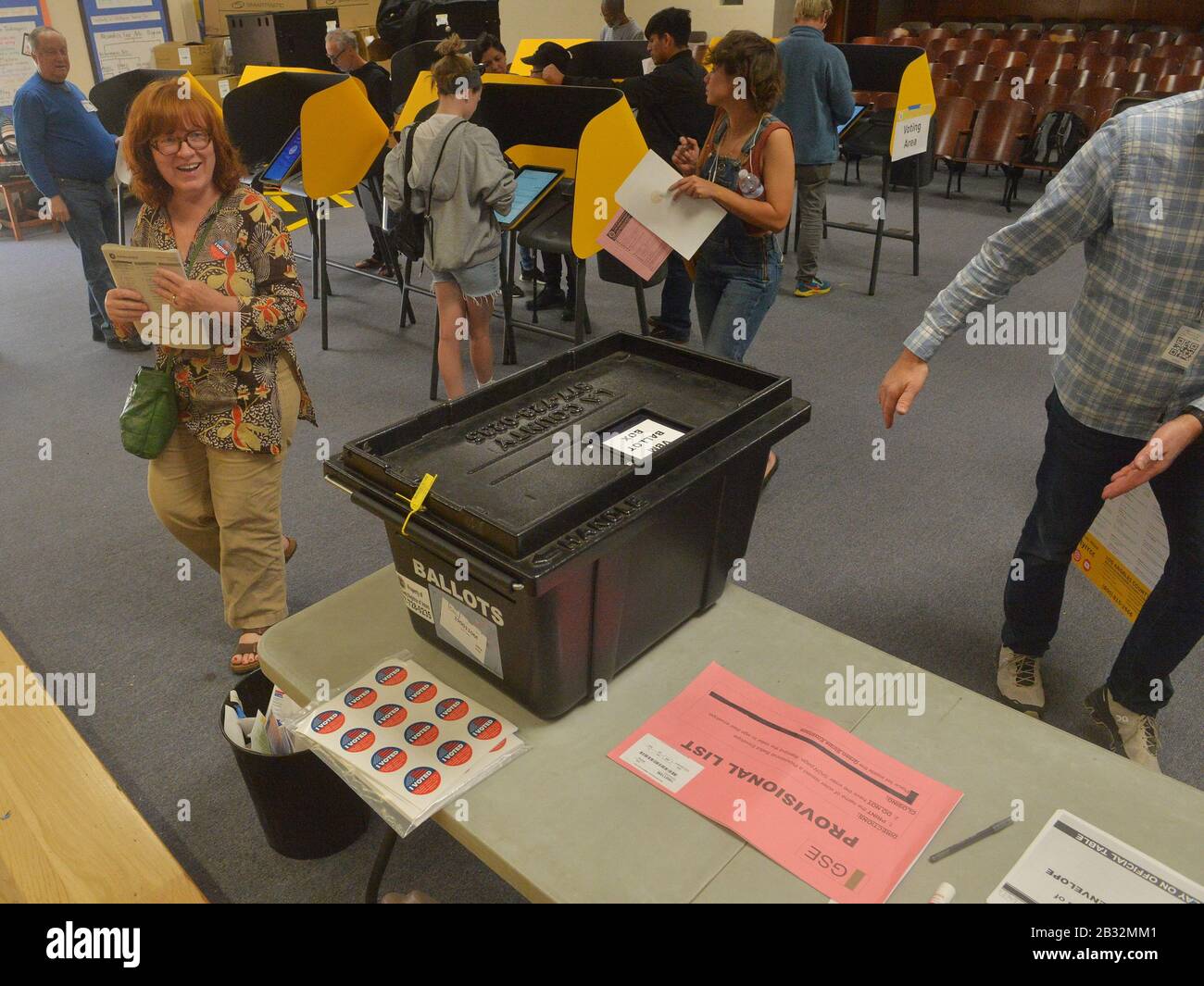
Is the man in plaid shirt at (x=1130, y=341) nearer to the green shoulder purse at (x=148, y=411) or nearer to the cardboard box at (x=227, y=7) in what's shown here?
the green shoulder purse at (x=148, y=411)

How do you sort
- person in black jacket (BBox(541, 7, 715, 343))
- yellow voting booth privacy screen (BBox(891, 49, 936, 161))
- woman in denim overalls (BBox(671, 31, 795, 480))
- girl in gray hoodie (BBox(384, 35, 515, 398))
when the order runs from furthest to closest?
yellow voting booth privacy screen (BBox(891, 49, 936, 161)), person in black jacket (BBox(541, 7, 715, 343)), girl in gray hoodie (BBox(384, 35, 515, 398)), woman in denim overalls (BBox(671, 31, 795, 480))

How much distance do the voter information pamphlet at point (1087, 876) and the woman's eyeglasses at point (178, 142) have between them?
6.14 feet

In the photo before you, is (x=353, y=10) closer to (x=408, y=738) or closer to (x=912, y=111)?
(x=912, y=111)

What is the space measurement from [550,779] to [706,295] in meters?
2.00

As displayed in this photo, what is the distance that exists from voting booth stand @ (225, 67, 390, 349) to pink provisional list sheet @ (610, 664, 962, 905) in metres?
3.40

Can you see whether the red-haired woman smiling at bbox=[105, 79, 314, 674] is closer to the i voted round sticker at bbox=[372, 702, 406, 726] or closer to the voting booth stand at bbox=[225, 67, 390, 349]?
the i voted round sticker at bbox=[372, 702, 406, 726]

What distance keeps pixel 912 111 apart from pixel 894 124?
11 cm

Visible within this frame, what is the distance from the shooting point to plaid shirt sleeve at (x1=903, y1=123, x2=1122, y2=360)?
4.60ft

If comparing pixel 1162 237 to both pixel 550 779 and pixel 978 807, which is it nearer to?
pixel 978 807

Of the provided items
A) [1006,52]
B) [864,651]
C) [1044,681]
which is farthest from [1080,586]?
[1006,52]

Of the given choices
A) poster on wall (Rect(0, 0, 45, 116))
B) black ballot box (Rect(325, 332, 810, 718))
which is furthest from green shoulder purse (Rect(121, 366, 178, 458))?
poster on wall (Rect(0, 0, 45, 116))

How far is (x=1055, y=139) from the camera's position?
5.98 m

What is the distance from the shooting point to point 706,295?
106 inches
